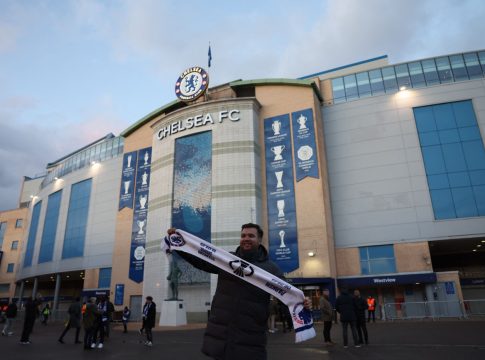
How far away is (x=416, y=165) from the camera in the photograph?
32.5 metres

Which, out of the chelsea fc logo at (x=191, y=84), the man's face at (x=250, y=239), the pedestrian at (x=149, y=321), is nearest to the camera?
the man's face at (x=250, y=239)

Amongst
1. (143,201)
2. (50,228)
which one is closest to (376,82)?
(143,201)

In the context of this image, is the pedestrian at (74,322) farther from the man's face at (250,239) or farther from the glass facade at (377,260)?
the glass facade at (377,260)

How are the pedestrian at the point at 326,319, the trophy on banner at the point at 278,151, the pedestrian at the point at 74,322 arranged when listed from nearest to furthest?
the pedestrian at the point at 326,319 < the pedestrian at the point at 74,322 < the trophy on banner at the point at 278,151

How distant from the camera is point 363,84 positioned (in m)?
36.4

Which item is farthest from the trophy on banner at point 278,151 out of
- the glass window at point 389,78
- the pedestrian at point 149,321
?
the pedestrian at point 149,321


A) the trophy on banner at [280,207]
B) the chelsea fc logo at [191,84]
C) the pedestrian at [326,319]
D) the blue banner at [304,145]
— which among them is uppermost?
the chelsea fc logo at [191,84]

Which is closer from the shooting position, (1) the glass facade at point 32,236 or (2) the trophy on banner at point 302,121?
(2) the trophy on banner at point 302,121

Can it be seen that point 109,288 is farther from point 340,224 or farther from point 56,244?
point 340,224

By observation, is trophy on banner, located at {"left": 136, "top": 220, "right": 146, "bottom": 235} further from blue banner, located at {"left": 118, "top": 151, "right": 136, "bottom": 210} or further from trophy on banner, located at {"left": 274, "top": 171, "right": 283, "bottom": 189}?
trophy on banner, located at {"left": 274, "top": 171, "right": 283, "bottom": 189}

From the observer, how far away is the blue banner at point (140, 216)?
39.2 metres

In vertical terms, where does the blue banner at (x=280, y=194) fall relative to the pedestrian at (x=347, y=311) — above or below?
A: above

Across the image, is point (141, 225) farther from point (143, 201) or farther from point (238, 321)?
point (238, 321)

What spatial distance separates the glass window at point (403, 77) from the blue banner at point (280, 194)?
1102 centimetres
